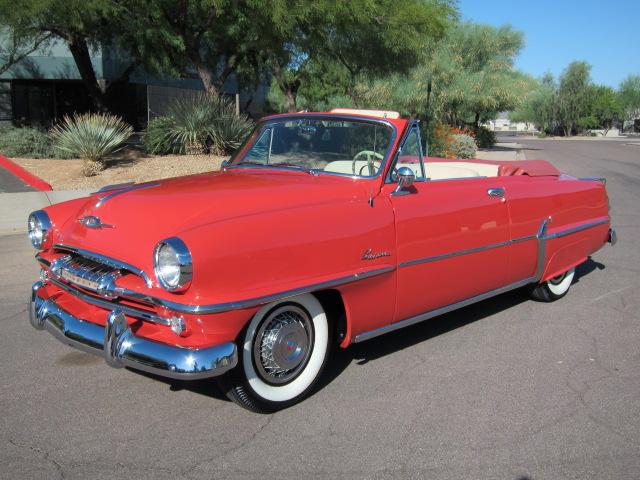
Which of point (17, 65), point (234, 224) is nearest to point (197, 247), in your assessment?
point (234, 224)

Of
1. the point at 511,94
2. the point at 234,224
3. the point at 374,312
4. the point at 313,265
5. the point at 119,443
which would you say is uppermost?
the point at 511,94

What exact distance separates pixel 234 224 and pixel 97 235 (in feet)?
2.78

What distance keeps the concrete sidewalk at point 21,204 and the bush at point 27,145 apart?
4917 mm

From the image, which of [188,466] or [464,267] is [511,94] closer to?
[464,267]

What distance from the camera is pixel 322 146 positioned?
176 inches

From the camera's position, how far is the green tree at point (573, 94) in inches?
3125

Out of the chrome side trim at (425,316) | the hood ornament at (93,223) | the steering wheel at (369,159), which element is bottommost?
the chrome side trim at (425,316)

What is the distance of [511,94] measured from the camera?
30000mm

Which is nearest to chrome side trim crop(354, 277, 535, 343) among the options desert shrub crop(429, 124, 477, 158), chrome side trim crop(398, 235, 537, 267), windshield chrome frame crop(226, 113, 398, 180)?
chrome side trim crop(398, 235, 537, 267)

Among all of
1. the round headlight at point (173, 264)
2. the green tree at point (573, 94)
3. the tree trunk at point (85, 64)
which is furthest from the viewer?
the green tree at point (573, 94)

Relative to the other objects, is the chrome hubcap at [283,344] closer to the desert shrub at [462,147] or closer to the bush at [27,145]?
the bush at [27,145]

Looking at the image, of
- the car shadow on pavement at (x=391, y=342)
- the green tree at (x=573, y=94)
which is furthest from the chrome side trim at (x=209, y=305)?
the green tree at (x=573, y=94)

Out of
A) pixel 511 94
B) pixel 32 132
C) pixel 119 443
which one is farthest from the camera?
pixel 511 94

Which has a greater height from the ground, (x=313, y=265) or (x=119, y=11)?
(x=119, y=11)
